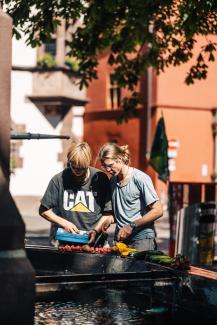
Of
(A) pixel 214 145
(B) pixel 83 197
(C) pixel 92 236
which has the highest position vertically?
(B) pixel 83 197

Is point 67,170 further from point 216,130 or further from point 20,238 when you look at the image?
point 216,130

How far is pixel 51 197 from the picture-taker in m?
6.39

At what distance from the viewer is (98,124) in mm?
37781

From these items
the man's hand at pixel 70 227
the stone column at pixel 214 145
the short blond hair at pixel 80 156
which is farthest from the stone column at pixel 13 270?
the stone column at pixel 214 145

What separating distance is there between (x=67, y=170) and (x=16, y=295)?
272 centimetres

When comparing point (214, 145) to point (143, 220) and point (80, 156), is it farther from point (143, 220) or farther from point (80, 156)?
point (80, 156)

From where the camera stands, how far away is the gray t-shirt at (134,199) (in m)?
6.38

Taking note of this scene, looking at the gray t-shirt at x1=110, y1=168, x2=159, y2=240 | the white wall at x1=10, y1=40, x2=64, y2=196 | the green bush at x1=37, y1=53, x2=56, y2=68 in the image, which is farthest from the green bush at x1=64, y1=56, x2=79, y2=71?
the gray t-shirt at x1=110, y1=168, x2=159, y2=240

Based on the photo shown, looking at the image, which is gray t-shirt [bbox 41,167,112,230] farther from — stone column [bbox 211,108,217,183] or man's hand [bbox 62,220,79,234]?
stone column [bbox 211,108,217,183]

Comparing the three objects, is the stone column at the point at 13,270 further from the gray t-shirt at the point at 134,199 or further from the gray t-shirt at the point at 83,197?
the gray t-shirt at the point at 134,199

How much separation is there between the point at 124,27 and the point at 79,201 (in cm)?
891

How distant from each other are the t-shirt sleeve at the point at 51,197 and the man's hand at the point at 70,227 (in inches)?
7.9

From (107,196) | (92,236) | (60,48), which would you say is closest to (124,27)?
(107,196)

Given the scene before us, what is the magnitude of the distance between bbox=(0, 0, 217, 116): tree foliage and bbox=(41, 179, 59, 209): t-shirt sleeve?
6.16m
